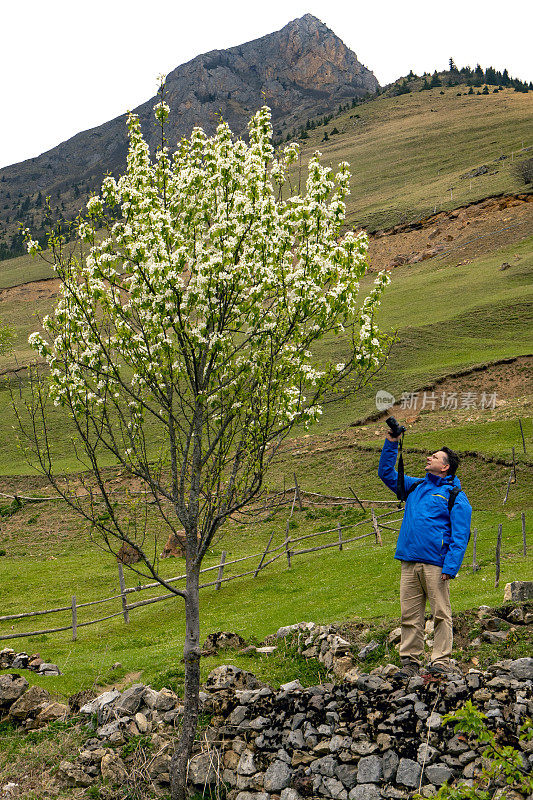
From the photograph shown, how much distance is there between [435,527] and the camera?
7984mm

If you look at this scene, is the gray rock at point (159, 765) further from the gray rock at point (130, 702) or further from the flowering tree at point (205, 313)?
the gray rock at point (130, 702)

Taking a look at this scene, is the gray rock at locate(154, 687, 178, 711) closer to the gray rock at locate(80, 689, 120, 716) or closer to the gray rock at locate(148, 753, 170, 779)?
the gray rock at locate(80, 689, 120, 716)

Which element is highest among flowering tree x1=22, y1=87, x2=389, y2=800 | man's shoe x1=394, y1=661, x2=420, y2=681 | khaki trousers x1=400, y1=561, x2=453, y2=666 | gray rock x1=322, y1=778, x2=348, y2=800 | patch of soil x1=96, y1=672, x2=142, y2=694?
flowering tree x1=22, y1=87, x2=389, y2=800

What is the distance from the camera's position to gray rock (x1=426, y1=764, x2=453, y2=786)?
688 cm

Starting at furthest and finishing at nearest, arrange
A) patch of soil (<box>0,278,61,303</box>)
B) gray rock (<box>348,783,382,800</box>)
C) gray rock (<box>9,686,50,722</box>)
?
patch of soil (<box>0,278,61,303</box>) → gray rock (<box>9,686,50,722</box>) → gray rock (<box>348,783,382,800</box>)

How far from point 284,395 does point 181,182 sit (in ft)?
9.92

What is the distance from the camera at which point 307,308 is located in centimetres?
783

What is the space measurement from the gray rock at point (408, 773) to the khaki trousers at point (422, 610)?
126 centimetres

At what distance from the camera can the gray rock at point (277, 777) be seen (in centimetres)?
791

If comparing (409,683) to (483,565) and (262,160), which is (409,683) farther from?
(483,565)

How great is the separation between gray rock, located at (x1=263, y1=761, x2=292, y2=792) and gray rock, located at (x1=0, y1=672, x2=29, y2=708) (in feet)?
17.4

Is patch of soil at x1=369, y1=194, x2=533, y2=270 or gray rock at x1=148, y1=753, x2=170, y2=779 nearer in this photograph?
gray rock at x1=148, y1=753, x2=170, y2=779

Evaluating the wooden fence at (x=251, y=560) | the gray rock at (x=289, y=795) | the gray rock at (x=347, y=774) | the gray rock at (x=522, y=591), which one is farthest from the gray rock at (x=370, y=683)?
the wooden fence at (x=251, y=560)

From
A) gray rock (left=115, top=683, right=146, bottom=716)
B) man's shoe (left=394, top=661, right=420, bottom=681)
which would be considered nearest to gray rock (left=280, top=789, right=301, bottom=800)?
man's shoe (left=394, top=661, right=420, bottom=681)
